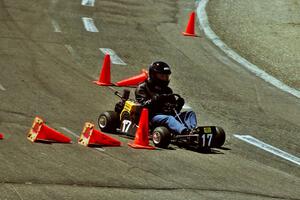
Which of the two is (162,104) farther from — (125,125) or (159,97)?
(125,125)

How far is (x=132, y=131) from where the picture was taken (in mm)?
14273

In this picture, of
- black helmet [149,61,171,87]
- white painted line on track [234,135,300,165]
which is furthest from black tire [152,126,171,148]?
white painted line on track [234,135,300,165]

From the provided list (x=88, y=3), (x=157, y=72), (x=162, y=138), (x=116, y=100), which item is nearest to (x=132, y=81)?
(x=116, y=100)

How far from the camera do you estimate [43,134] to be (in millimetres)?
12531

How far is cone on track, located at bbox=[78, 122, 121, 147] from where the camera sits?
41.7ft

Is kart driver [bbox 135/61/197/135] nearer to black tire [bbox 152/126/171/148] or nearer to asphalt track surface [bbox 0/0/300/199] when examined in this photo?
black tire [bbox 152/126/171/148]

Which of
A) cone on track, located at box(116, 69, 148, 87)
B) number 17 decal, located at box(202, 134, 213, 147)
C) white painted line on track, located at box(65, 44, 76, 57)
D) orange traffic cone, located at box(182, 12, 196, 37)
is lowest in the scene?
cone on track, located at box(116, 69, 148, 87)

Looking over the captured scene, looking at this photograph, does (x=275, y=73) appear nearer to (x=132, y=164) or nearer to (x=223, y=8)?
(x=223, y=8)

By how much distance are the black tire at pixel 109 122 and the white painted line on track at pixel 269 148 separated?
248 centimetres

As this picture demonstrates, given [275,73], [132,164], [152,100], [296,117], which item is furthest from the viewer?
[275,73]

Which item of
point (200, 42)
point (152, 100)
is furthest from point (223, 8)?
point (152, 100)

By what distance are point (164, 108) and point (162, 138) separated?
1023mm

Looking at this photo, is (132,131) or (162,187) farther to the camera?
(132,131)

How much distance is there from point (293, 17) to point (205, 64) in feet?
21.6
